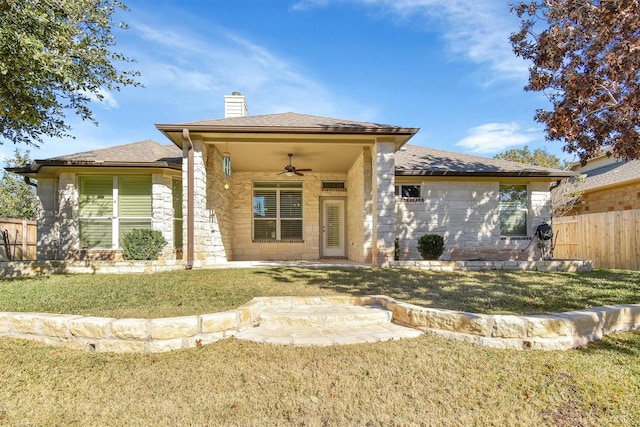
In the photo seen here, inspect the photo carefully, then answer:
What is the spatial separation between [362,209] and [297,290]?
4.38 m

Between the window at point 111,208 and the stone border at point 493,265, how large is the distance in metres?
6.82

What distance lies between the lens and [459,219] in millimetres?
10039

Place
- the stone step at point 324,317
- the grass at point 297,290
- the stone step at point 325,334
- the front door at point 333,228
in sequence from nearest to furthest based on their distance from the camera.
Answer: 1. the stone step at point 325,334
2. the stone step at point 324,317
3. the grass at point 297,290
4. the front door at point 333,228

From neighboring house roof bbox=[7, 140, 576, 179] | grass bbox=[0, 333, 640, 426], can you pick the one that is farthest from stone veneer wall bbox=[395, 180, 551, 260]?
grass bbox=[0, 333, 640, 426]

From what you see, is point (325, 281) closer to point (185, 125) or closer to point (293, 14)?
point (185, 125)

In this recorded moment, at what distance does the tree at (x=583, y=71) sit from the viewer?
241 inches

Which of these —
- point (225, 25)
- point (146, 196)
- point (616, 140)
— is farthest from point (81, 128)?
point (616, 140)

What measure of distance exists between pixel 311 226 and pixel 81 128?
688cm

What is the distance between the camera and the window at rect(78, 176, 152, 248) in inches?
351

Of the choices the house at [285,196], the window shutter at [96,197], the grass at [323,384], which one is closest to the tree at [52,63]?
the house at [285,196]

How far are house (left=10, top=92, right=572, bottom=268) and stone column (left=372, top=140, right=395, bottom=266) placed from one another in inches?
0.9

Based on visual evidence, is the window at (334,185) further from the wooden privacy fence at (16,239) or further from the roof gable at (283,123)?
the wooden privacy fence at (16,239)

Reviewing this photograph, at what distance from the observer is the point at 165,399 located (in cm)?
222

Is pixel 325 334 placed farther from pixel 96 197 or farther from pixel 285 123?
pixel 96 197
